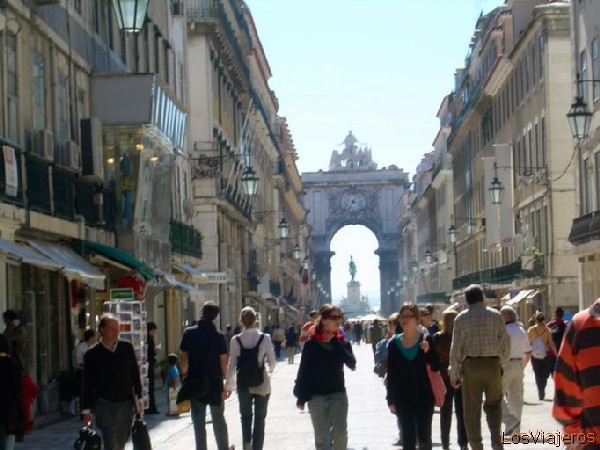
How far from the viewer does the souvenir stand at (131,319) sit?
22.5 meters

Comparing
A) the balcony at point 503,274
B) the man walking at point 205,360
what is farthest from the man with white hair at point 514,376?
the balcony at point 503,274

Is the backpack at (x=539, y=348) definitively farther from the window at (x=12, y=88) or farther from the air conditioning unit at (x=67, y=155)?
the window at (x=12, y=88)

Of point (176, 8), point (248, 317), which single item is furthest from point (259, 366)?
point (176, 8)

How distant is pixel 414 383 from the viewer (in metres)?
13.8

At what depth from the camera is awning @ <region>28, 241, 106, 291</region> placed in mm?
22828

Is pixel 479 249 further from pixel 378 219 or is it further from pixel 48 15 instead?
pixel 378 219

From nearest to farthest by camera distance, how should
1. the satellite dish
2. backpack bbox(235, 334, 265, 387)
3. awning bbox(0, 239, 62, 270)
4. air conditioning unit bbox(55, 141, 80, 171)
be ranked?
backpack bbox(235, 334, 265, 387)
awning bbox(0, 239, 62, 270)
air conditioning unit bbox(55, 141, 80, 171)
the satellite dish

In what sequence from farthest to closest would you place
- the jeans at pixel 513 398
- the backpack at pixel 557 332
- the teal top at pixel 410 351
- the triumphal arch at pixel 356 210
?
the triumphal arch at pixel 356 210
the backpack at pixel 557 332
the jeans at pixel 513 398
the teal top at pixel 410 351

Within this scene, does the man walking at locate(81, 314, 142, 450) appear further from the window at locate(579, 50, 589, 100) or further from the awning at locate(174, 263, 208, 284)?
the window at locate(579, 50, 589, 100)

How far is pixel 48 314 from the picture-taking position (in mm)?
25219

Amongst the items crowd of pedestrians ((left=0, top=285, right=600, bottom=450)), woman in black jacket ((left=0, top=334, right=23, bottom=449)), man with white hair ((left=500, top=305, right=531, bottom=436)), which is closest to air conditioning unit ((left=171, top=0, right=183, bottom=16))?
man with white hair ((left=500, top=305, right=531, bottom=436))

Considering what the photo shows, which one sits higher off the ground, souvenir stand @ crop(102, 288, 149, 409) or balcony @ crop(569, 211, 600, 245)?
balcony @ crop(569, 211, 600, 245)

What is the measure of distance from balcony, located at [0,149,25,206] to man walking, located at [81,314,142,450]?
8092mm

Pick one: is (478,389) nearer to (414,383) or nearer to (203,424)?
(414,383)
